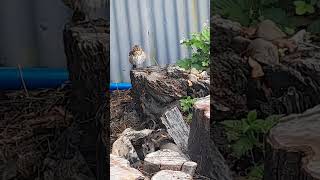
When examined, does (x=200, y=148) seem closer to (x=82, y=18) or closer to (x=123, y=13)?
(x=123, y=13)

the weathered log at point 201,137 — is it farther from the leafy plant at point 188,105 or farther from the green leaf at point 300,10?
the green leaf at point 300,10

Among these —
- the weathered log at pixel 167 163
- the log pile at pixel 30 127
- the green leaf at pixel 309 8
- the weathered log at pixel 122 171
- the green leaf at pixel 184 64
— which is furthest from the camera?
the green leaf at pixel 184 64

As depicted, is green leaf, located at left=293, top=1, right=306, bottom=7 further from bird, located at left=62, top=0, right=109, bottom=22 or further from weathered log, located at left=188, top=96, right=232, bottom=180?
weathered log, located at left=188, top=96, right=232, bottom=180

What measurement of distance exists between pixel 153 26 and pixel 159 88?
0.45 metres

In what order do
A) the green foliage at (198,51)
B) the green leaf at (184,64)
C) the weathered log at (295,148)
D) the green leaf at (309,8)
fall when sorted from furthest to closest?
1. the green leaf at (184,64)
2. the green foliage at (198,51)
3. the green leaf at (309,8)
4. the weathered log at (295,148)

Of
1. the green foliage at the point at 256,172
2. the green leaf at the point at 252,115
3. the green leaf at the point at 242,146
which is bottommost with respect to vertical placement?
the green foliage at the point at 256,172

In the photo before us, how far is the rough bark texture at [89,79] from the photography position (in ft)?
7.57

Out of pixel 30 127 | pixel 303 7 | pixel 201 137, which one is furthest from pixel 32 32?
pixel 201 137

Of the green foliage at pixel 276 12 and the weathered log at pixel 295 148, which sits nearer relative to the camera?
the weathered log at pixel 295 148

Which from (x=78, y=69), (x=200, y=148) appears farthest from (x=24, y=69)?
(x=200, y=148)

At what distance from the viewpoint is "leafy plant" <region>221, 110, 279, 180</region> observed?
2285mm

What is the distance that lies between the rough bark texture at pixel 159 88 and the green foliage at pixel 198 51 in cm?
9

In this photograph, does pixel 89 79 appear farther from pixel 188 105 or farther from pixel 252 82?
pixel 188 105

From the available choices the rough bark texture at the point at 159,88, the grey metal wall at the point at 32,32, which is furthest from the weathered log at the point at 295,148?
the rough bark texture at the point at 159,88
